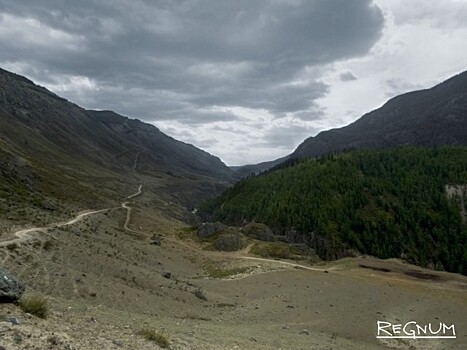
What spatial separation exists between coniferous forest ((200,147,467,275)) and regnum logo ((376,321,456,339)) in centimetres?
8244

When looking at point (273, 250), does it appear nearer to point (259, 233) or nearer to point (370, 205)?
point (259, 233)

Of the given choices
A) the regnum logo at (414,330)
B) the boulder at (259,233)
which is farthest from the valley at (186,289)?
the regnum logo at (414,330)

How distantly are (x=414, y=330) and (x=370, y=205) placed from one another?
119 metres

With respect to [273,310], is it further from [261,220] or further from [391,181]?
[391,181]

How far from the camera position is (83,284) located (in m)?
26.4

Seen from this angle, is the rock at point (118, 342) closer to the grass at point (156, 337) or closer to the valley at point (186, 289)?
the valley at point (186, 289)

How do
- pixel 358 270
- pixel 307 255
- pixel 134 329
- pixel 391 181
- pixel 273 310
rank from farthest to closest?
pixel 391 181 → pixel 307 255 → pixel 358 270 → pixel 273 310 → pixel 134 329

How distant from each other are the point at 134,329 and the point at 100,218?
72.9 metres

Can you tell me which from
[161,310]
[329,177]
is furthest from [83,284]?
[329,177]

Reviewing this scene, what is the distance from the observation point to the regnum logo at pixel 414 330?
32.2 meters

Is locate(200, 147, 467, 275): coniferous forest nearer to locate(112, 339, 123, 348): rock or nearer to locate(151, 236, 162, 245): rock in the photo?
locate(151, 236, 162, 245): rock

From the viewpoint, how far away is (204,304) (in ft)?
112

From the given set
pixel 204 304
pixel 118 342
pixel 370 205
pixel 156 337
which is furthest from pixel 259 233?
pixel 118 342

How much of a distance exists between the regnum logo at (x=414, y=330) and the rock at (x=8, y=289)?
1009 inches
